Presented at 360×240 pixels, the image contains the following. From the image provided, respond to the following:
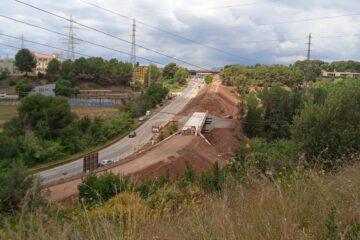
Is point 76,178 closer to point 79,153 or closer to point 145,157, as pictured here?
point 145,157

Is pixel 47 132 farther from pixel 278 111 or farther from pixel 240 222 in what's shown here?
pixel 240 222

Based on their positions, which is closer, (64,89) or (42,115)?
(42,115)

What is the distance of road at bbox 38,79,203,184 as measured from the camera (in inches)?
1862

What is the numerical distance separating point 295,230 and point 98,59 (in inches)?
5609

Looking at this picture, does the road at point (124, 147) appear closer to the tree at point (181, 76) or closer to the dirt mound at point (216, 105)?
the dirt mound at point (216, 105)

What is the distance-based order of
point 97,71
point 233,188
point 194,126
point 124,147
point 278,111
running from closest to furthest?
point 233,188, point 124,147, point 194,126, point 278,111, point 97,71

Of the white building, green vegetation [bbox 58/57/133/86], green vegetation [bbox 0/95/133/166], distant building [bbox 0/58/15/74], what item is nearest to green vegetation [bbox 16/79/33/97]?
green vegetation [bbox 58/57/133/86]

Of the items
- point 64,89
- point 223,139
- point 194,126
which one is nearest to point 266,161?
point 223,139

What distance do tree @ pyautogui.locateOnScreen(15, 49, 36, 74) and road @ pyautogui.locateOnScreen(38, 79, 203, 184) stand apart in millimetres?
54361

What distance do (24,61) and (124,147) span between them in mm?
83668

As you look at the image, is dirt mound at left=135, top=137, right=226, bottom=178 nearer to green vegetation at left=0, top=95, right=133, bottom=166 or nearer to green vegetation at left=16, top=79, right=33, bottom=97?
green vegetation at left=0, top=95, right=133, bottom=166

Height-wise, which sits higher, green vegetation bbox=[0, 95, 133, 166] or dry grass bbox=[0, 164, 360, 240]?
dry grass bbox=[0, 164, 360, 240]

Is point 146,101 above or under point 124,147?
above

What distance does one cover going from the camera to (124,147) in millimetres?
60781
